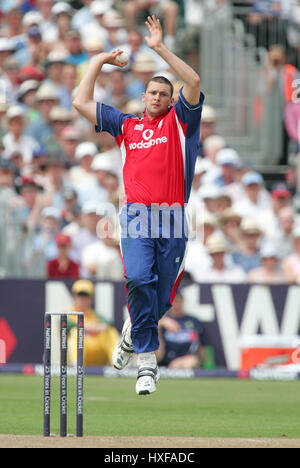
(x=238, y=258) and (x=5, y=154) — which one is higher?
(x=5, y=154)

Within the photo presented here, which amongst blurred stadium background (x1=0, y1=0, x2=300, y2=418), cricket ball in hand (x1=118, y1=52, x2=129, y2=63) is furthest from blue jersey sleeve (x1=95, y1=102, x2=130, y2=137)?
blurred stadium background (x1=0, y1=0, x2=300, y2=418)

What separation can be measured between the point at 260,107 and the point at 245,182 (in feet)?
7.54

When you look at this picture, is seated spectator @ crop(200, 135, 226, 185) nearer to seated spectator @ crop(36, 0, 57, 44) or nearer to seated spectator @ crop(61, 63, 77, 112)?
seated spectator @ crop(61, 63, 77, 112)

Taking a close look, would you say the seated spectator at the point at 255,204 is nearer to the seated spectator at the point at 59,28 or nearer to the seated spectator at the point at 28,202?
the seated spectator at the point at 28,202

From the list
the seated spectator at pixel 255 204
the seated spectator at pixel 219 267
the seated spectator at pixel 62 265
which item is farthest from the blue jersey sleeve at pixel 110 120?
the seated spectator at pixel 255 204

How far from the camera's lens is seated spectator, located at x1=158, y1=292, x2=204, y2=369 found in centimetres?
1429

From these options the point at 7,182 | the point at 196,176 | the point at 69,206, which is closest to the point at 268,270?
the point at 196,176

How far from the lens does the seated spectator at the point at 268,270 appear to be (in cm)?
1497

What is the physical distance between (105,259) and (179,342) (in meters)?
1.71

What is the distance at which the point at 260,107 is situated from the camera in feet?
60.2

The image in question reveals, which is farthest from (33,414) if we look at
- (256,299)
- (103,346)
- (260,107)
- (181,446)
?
(260,107)

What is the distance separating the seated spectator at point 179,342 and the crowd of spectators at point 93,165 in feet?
2.54

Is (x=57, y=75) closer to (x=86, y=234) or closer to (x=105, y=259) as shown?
(x=86, y=234)

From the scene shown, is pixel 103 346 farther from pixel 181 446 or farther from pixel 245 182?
pixel 181 446
